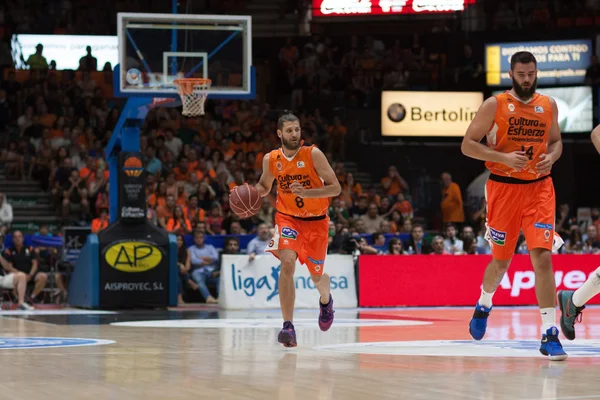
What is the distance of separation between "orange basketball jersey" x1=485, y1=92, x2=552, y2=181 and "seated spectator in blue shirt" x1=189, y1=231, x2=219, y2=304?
11041 mm

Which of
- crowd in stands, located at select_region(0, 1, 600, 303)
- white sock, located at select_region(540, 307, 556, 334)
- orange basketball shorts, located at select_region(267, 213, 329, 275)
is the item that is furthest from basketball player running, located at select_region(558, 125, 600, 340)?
crowd in stands, located at select_region(0, 1, 600, 303)

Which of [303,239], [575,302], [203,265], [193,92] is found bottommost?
[203,265]

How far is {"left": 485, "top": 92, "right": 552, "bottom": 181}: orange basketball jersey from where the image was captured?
8328 mm

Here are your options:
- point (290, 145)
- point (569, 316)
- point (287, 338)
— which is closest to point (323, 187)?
point (290, 145)

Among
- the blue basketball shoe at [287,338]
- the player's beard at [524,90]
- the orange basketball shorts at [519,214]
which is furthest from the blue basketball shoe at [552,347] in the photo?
the blue basketball shoe at [287,338]

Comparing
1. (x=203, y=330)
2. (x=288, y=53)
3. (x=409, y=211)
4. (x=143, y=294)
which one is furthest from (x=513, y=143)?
(x=288, y=53)

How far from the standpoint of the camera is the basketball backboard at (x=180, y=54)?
15938mm

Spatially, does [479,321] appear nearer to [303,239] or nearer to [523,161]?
[523,161]

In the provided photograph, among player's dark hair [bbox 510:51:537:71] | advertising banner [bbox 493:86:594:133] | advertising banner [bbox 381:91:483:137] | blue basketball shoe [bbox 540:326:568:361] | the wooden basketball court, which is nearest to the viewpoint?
the wooden basketball court

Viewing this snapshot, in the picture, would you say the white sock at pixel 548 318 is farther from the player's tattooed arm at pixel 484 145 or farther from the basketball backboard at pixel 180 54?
the basketball backboard at pixel 180 54

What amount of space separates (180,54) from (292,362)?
8913 millimetres

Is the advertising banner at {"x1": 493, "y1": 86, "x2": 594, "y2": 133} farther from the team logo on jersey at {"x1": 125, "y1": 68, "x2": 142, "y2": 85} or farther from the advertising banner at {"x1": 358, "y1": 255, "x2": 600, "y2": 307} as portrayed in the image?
the team logo on jersey at {"x1": 125, "y1": 68, "x2": 142, "y2": 85}

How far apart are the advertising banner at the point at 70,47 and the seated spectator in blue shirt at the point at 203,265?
34.2ft

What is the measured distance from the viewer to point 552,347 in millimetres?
7875
